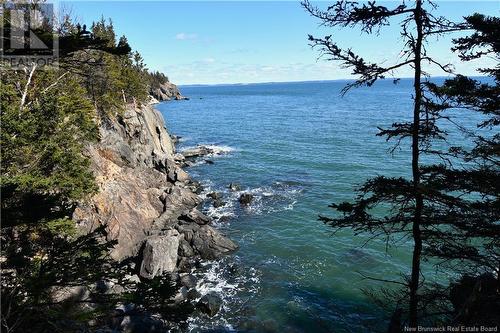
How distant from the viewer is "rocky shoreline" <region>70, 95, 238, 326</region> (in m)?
23.2

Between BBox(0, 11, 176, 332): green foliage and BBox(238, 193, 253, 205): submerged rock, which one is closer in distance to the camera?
BBox(0, 11, 176, 332): green foliage

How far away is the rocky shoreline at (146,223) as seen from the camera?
915 inches

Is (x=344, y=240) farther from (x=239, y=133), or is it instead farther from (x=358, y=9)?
(x=239, y=133)

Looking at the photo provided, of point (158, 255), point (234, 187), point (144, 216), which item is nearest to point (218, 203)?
point (234, 187)

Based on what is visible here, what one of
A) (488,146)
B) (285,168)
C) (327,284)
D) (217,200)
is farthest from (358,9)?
(285,168)

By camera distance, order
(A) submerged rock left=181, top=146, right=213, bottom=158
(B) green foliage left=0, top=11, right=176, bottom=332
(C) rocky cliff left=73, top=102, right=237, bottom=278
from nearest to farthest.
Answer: (B) green foliage left=0, top=11, right=176, bottom=332 → (C) rocky cliff left=73, top=102, right=237, bottom=278 → (A) submerged rock left=181, top=146, right=213, bottom=158

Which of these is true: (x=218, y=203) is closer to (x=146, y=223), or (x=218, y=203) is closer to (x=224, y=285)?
(x=146, y=223)

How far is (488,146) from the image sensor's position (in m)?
13.0

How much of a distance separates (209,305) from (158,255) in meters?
5.31

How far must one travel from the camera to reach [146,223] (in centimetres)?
2938

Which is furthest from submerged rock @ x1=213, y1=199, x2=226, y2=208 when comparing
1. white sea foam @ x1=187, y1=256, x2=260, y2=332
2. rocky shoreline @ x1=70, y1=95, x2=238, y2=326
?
white sea foam @ x1=187, y1=256, x2=260, y2=332

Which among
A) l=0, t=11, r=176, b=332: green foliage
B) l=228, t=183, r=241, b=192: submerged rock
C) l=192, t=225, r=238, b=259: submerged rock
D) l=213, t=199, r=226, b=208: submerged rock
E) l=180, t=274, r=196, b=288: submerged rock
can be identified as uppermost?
l=0, t=11, r=176, b=332: green foliage

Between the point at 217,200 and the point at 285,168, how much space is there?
14526 millimetres

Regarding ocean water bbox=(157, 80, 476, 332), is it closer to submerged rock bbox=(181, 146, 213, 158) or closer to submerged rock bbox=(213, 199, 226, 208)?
submerged rock bbox=(213, 199, 226, 208)
